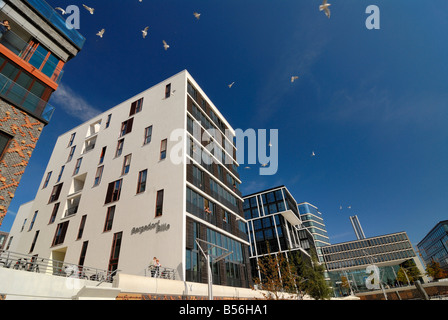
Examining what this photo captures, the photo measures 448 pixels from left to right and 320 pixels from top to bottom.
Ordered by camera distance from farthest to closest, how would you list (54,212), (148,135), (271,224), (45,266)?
1. (271,224)
2. (54,212)
3. (148,135)
4. (45,266)

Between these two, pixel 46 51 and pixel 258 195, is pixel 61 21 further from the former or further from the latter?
pixel 258 195

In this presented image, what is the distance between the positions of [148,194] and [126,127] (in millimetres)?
13610

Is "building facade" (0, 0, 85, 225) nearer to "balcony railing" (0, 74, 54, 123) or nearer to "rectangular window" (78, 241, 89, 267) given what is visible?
"balcony railing" (0, 74, 54, 123)

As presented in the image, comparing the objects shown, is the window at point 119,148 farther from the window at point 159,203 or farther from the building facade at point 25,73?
the building facade at point 25,73

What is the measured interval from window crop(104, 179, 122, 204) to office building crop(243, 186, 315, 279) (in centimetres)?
4310

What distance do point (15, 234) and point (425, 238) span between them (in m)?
162

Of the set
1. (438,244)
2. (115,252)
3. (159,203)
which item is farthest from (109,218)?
(438,244)

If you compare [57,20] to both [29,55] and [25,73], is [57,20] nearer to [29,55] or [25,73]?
[29,55]

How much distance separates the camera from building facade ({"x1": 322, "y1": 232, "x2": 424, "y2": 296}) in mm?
95562

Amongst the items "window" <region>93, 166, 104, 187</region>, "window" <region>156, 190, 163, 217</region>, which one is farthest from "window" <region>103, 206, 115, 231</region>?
"window" <region>156, 190, 163, 217</region>

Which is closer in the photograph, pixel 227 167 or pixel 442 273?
pixel 227 167

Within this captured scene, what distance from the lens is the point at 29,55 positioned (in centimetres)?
1694
